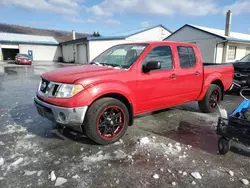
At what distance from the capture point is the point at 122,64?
12.6 ft

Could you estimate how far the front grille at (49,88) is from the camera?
3.26 metres

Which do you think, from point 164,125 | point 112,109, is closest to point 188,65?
point 164,125

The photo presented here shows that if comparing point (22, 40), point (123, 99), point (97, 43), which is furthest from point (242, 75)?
point (22, 40)

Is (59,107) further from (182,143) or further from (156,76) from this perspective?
(182,143)

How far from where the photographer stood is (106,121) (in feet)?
11.3

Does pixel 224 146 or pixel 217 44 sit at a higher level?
pixel 217 44

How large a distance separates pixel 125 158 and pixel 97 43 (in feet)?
81.5

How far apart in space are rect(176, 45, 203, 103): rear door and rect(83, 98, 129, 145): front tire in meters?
1.61

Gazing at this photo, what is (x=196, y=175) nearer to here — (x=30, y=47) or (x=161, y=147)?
(x=161, y=147)

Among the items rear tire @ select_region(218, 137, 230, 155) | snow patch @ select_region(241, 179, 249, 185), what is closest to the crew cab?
rear tire @ select_region(218, 137, 230, 155)

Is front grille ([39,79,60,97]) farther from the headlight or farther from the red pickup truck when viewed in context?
the headlight

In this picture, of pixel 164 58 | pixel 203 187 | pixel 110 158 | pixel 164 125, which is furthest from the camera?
pixel 164 125

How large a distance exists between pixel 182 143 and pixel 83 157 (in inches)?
68.7

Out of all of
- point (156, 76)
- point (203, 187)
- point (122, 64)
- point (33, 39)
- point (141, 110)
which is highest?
point (33, 39)
